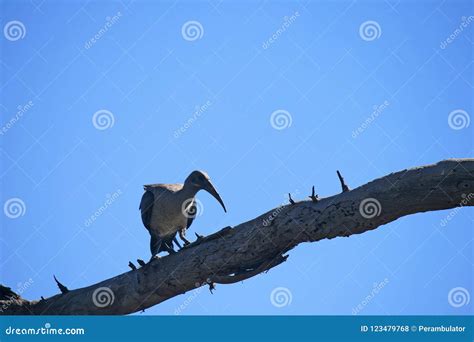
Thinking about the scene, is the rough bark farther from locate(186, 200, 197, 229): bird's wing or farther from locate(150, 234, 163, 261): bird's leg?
locate(186, 200, 197, 229): bird's wing

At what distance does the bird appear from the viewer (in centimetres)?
1084

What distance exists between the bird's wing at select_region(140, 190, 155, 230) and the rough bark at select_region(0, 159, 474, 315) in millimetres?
2025

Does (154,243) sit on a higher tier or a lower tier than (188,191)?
lower

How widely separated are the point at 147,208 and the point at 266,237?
3464mm

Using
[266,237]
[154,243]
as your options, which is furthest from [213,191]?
[266,237]

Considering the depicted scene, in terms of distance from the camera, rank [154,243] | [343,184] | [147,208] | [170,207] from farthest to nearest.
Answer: [154,243], [147,208], [170,207], [343,184]

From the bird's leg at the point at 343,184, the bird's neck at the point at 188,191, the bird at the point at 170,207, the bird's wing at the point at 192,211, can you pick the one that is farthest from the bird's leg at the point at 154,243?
the bird's leg at the point at 343,184

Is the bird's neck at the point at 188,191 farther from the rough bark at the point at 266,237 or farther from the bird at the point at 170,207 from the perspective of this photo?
the rough bark at the point at 266,237

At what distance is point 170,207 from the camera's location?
35.5 ft

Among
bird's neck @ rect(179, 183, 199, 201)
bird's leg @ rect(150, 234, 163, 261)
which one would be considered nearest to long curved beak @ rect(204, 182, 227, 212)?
bird's neck @ rect(179, 183, 199, 201)

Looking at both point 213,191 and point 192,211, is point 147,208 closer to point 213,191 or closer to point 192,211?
point 192,211

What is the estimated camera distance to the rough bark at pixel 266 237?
738 centimetres

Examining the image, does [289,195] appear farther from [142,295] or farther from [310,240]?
[142,295]

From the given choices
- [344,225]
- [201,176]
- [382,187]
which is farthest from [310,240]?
[201,176]
